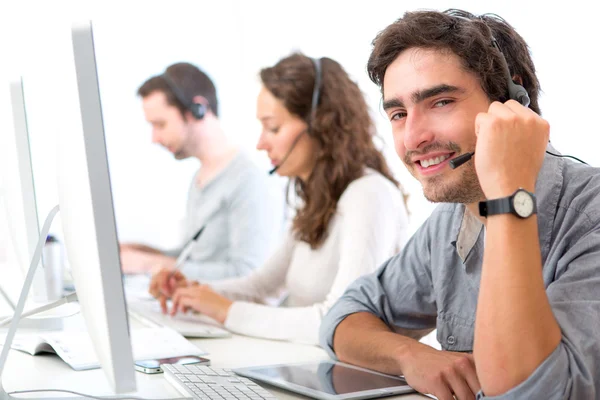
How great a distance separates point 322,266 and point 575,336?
107 centimetres

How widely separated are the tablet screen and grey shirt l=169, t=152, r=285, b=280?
55.4 inches

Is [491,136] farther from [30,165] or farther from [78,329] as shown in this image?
[78,329]

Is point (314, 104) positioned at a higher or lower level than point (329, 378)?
higher

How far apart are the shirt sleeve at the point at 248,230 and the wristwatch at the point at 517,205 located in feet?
5.72

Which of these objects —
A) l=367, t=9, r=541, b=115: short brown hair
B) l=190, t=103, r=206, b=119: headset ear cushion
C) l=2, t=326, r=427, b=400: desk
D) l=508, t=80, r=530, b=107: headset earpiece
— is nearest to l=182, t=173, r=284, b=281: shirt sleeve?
l=190, t=103, r=206, b=119: headset ear cushion

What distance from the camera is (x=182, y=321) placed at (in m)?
1.75

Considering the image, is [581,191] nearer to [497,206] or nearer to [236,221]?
[497,206]

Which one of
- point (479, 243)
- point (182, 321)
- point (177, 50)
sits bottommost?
point (182, 321)

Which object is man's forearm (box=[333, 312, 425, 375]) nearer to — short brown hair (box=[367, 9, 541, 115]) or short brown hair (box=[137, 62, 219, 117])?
short brown hair (box=[367, 9, 541, 115])

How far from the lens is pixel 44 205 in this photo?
3.71 feet

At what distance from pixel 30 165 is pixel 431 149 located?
672mm

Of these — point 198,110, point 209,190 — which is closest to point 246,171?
point 209,190

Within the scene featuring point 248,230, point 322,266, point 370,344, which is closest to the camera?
A: point 370,344

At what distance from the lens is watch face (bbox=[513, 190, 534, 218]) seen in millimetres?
927
